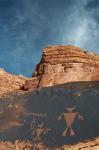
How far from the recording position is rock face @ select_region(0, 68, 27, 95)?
69.2 m

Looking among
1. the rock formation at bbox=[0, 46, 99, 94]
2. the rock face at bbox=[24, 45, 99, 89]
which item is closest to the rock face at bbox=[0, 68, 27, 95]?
the rock formation at bbox=[0, 46, 99, 94]

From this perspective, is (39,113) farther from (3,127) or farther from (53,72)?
(53,72)

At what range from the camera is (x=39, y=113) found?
32000mm

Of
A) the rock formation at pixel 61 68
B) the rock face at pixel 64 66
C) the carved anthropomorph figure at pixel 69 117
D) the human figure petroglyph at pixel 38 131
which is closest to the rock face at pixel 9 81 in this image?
the rock formation at pixel 61 68

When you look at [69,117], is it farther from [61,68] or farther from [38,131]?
[61,68]

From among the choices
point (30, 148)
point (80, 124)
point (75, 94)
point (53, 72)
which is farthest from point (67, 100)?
point (53, 72)

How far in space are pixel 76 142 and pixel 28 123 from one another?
4.57m

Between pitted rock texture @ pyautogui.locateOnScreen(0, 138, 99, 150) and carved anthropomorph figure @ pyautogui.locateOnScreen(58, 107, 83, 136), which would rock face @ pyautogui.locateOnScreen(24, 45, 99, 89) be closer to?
carved anthropomorph figure @ pyautogui.locateOnScreen(58, 107, 83, 136)

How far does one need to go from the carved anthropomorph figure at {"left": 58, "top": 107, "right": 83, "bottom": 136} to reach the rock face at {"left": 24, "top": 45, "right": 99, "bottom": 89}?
3156 cm

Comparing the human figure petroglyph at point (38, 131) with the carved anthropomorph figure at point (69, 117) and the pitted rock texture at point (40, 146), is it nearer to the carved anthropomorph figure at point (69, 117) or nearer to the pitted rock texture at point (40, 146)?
the pitted rock texture at point (40, 146)

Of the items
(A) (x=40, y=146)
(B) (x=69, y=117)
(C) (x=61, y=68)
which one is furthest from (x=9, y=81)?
(A) (x=40, y=146)

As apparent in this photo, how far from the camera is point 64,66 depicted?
65.8 m

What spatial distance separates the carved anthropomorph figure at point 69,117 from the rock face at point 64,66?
31557mm

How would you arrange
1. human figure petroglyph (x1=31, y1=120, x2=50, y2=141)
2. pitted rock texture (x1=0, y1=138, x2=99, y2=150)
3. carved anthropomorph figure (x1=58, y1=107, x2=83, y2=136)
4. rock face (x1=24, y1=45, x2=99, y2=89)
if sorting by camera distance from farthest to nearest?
1. rock face (x1=24, y1=45, x2=99, y2=89)
2. human figure petroglyph (x1=31, y1=120, x2=50, y2=141)
3. carved anthropomorph figure (x1=58, y1=107, x2=83, y2=136)
4. pitted rock texture (x1=0, y1=138, x2=99, y2=150)
